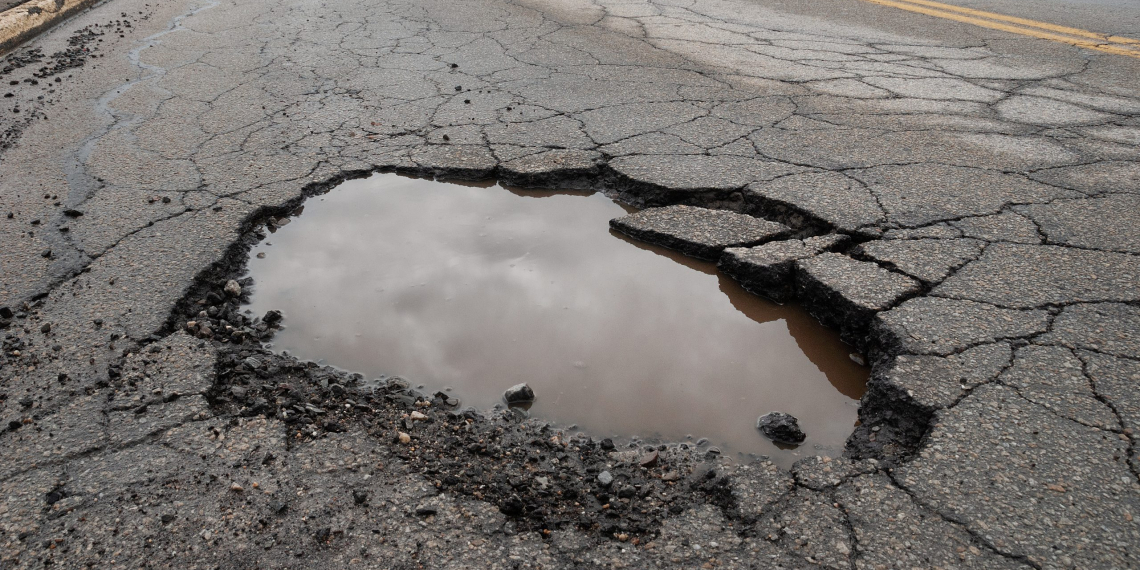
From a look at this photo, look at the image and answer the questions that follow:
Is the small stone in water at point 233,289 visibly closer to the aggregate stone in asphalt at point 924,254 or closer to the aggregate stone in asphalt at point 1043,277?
the aggregate stone in asphalt at point 924,254

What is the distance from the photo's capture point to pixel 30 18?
6.82 m

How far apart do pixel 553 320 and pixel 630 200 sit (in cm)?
94

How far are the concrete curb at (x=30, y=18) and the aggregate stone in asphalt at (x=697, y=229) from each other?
607 centimetres

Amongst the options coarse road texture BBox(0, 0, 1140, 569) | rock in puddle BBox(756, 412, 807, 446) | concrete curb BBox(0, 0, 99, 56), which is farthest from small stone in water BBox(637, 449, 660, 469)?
concrete curb BBox(0, 0, 99, 56)

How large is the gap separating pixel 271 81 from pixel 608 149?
8.72 ft

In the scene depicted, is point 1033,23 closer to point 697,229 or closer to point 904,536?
point 697,229

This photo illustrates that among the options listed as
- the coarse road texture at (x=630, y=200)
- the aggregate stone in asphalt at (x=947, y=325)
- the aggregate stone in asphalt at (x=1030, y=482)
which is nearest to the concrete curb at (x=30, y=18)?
the coarse road texture at (x=630, y=200)

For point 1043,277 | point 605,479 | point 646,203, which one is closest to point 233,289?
point 605,479

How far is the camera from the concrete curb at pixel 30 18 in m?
6.37

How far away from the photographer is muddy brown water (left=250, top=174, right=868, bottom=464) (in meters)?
2.32

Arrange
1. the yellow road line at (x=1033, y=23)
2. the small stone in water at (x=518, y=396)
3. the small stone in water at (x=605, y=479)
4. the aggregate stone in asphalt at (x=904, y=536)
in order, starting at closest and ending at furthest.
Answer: the aggregate stone in asphalt at (x=904, y=536) → the small stone in water at (x=605, y=479) → the small stone in water at (x=518, y=396) → the yellow road line at (x=1033, y=23)

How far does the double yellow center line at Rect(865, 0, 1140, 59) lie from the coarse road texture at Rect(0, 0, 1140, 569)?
31 centimetres

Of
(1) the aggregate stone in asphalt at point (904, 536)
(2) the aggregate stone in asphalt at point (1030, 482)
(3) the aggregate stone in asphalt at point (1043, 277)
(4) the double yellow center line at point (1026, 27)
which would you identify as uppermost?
(4) the double yellow center line at point (1026, 27)

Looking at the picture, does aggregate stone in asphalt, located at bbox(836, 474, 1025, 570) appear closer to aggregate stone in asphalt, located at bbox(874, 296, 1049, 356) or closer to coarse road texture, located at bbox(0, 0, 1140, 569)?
coarse road texture, located at bbox(0, 0, 1140, 569)
